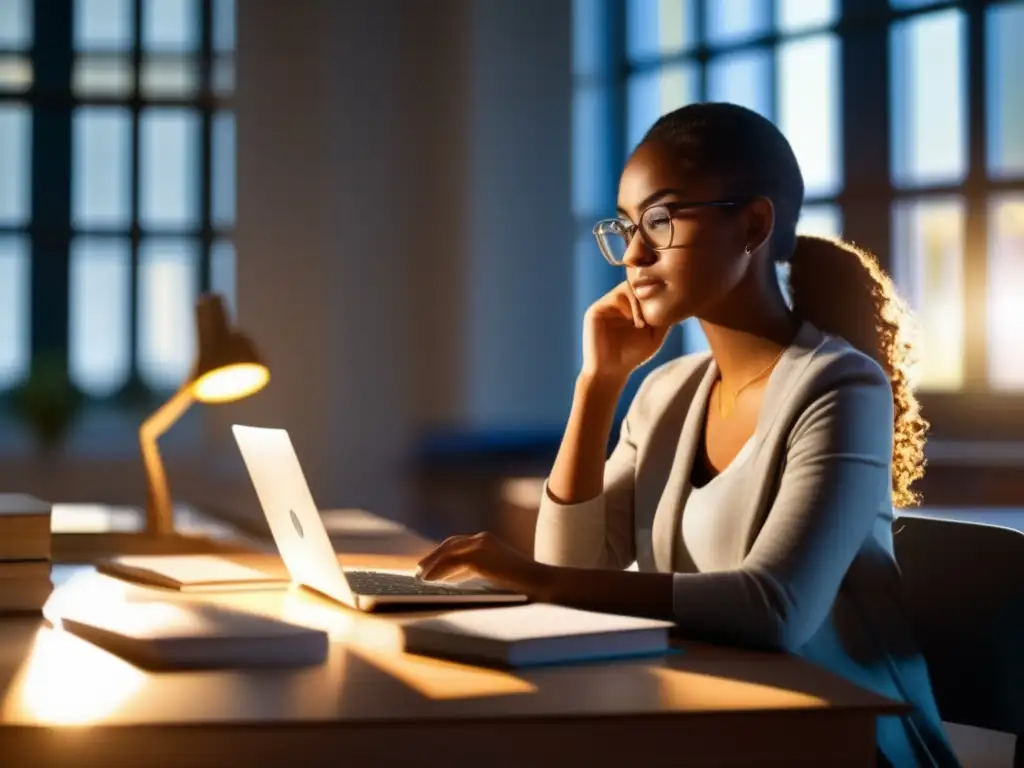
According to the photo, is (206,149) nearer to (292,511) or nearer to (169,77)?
(169,77)

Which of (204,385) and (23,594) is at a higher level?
(204,385)

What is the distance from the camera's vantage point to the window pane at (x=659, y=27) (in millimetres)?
6574

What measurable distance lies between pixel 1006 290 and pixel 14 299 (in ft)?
16.2

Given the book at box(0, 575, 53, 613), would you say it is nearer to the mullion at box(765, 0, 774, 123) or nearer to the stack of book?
the stack of book

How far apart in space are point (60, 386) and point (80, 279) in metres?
0.70

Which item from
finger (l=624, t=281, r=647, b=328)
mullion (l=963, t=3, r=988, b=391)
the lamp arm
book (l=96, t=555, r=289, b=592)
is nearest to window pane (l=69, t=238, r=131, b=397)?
mullion (l=963, t=3, r=988, b=391)

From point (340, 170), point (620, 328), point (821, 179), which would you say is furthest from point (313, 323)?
point (620, 328)

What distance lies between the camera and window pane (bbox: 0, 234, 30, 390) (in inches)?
286

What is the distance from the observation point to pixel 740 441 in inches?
67.3

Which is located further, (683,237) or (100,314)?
(100,314)

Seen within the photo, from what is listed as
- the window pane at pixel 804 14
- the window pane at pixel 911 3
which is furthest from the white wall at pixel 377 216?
the window pane at pixel 911 3

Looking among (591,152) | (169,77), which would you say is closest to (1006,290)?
(591,152)

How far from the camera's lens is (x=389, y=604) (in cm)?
154

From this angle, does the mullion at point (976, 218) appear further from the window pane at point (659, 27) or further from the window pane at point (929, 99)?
the window pane at point (659, 27)
